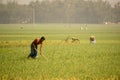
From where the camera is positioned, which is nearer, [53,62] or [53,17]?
[53,62]

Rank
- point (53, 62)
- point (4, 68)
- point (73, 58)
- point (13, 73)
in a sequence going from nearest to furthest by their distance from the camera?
point (13, 73) < point (4, 68) < point (53, 62) < point (73, 58)

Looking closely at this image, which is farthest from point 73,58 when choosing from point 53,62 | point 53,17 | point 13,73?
point 53,17

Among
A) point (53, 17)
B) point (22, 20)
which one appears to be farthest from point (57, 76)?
point (53, 17)

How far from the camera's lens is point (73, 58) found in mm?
9789

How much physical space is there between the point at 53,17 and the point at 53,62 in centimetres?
2551

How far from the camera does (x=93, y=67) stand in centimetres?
817

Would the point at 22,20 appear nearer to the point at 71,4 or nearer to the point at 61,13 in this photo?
the point at 71,4

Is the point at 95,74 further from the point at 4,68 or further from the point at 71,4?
the point at 71,4

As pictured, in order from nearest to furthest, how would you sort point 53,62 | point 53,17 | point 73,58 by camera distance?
point 53,62
point 73,58
point 53,17

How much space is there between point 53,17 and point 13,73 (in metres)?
27.1

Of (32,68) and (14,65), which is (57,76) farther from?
(14,65)

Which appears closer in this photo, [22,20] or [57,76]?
[57,76]

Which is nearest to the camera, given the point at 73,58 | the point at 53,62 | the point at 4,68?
the point at 4,68

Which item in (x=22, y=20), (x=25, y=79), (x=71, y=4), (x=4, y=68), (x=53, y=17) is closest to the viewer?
(x=25, y=79)
